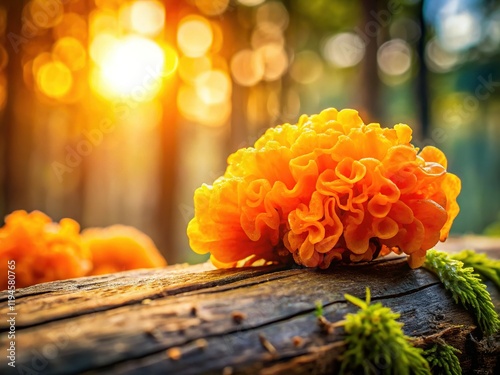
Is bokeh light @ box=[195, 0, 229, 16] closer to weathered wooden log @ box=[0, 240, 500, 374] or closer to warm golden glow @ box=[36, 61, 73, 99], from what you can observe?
warm golden glow @ box=[36, 61, 73, 99]

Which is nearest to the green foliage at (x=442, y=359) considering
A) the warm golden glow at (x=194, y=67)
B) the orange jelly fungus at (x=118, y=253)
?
the orange jelly fungus at (x=118, y=253)

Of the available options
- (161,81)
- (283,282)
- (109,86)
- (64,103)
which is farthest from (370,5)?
(64,103)

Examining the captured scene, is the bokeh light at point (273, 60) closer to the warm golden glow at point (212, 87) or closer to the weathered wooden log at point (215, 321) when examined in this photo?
the warm golden glow at point (212, 87)

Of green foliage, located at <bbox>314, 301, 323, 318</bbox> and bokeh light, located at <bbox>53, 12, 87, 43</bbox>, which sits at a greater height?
bokeh light, located at <bbox>53, 12, 87, 43</bbox>

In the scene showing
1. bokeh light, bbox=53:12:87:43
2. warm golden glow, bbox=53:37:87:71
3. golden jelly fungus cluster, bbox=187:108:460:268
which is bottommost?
golden jelly fungus cluster, bbox=187:108:460:268

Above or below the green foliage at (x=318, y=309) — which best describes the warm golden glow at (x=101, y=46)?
above

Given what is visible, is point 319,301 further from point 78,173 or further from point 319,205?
point 78,173

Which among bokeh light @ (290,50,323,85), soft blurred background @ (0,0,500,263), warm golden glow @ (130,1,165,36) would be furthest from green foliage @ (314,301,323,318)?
bokeh light @ (290,50,323,85)
